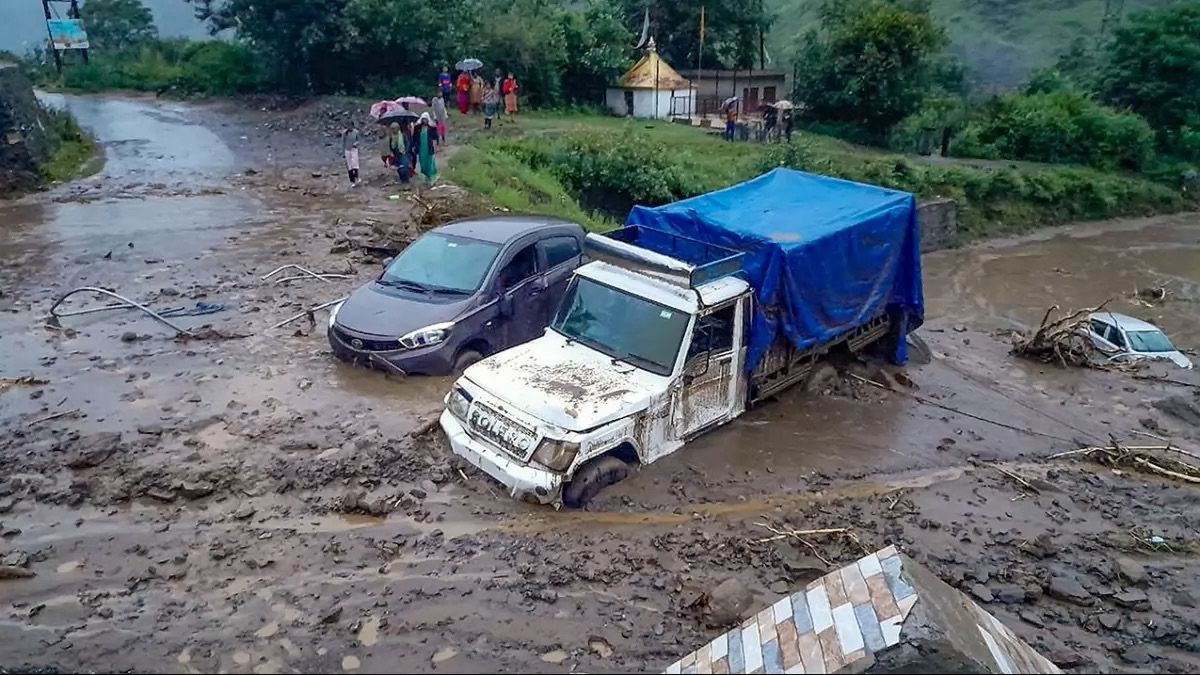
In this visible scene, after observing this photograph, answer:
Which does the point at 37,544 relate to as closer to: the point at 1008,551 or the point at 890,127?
the point at 1008,551

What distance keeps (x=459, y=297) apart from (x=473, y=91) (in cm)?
2042

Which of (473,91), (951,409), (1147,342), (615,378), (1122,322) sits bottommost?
(1147,342)

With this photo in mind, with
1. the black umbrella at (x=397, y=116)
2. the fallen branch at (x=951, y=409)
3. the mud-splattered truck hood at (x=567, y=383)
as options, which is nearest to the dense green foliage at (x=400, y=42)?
the black umbrella at (x=397, y=116)

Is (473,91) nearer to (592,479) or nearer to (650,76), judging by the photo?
(650,76)

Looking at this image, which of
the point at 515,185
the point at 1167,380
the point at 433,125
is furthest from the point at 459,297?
the point at 1167,380

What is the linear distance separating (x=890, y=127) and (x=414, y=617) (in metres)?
32.4

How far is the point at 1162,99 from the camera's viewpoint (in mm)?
35438

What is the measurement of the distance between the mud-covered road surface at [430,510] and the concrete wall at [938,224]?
12.6 meters

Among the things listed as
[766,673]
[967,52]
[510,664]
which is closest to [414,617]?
[510,664]

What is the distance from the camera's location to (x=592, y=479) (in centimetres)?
766

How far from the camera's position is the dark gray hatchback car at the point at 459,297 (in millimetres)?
9859

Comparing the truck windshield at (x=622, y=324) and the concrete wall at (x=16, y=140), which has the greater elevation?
the concrete wall at (x=16, y=140)

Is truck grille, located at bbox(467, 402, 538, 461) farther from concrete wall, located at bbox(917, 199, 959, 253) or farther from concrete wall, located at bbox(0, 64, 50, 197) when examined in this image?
concrete wall, located at bbox(917, 199, 959, 253)

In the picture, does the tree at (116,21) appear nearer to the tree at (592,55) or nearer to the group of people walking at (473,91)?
the tree at (592,55)
